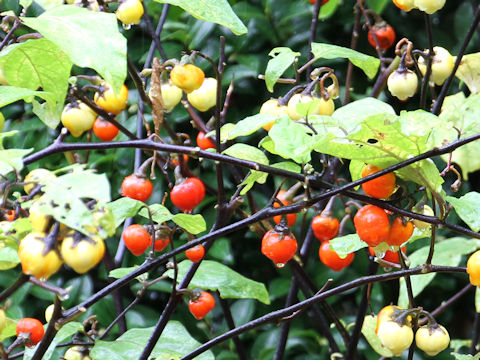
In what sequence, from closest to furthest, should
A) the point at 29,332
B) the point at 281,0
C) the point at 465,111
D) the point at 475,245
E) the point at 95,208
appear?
the point at 95,208 < the point at 29,332 < the point at 465,111 < the point at 475,245 < the point at 281,0

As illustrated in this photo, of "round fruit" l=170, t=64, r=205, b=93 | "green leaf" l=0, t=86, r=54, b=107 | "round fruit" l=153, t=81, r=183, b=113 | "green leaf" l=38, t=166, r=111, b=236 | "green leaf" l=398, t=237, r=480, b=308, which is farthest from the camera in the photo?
"green leaf" l=398, t=237, r=480, b=308

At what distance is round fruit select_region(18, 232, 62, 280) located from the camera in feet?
1.54

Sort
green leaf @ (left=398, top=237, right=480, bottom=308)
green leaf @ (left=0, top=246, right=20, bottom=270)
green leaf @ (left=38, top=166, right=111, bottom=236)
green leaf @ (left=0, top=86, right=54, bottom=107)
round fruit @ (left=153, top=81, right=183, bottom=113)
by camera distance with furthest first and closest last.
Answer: green leaf @ (left=398, top=237, right=480, bottom=308), round fruit @ (left=153, top=81, right=183, bottom=113), green leaf @ (left=0, top=246, right=20, bottom=270), green leaf @ (left=0, top=86, right=54, bottom=107), green leaf @ (left=38, top=166, right=111, bottom=236)

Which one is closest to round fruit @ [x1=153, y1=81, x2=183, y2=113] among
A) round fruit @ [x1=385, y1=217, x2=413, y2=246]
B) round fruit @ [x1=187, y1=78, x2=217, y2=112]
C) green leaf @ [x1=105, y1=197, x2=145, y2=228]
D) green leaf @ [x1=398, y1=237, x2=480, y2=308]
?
round fruit @ [x1=187, y1=78, x2=217, y2=112]

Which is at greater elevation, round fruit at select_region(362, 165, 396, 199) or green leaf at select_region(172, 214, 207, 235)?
round fruit at select_region(362, 165, 396, 199)

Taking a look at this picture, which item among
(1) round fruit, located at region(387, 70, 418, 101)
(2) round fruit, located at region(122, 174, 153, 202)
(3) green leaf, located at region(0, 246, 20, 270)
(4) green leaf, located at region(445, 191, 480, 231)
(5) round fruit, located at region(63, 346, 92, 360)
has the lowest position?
(5) round fruit, located at region(63, 346, 92, 360)

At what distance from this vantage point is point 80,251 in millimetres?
468

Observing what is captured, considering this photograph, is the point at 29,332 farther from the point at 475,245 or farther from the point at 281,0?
the point at 281,0

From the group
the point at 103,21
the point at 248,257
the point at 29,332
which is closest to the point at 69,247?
the point at 103,21

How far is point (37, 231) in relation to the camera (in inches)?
19.2

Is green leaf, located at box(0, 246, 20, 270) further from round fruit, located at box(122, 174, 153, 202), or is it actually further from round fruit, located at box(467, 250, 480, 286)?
round fruit, located at box(467, 250, 480, 286)

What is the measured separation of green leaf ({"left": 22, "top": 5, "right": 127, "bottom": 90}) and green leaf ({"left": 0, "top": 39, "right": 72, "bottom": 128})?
0.11 meters

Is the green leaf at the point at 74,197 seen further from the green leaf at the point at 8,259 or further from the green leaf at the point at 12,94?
the green leaf at the point at 8,259

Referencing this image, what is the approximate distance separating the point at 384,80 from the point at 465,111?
0.16 metres
